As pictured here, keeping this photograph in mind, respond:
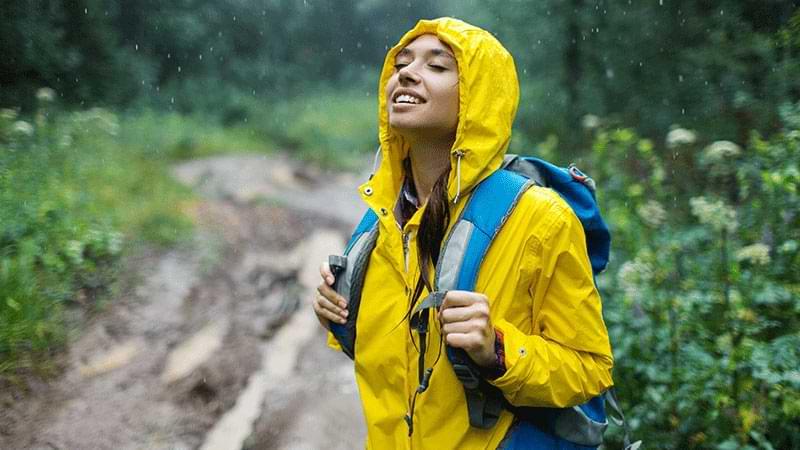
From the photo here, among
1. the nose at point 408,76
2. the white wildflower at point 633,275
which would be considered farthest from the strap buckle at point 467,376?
the white wildflower at point 633,275

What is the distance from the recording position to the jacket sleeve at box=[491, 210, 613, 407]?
183 cm

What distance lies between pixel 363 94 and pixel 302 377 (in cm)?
2237

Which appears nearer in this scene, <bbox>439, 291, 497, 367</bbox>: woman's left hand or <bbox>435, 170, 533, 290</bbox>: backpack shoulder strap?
<bbox>439, 291, 497, 367</bbox>: woman's left hand

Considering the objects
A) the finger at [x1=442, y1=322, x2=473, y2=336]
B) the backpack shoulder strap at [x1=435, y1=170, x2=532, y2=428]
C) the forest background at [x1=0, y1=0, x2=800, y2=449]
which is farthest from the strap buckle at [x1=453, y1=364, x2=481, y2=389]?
the forest background at [x1=0, y1=0, x2=800, y2=449]

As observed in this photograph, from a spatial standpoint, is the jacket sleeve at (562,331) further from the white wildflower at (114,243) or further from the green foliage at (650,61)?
the white wildflower at (114,243)

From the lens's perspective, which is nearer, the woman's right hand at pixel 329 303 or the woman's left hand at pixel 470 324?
the woman's left hand at pixel 470 324

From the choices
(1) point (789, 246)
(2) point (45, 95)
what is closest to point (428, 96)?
(1) point (789, 246)

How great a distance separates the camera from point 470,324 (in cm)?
175

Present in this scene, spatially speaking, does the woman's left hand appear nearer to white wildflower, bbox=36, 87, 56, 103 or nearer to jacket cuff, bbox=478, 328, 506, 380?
jacket cuff, bbox=478, 328, 506, 380

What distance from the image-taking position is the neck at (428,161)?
2193mm

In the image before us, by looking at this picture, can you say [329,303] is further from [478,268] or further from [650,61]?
[650,61]

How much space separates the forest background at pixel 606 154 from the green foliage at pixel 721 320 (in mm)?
14

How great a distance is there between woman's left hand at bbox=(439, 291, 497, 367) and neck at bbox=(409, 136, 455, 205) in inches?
20.2

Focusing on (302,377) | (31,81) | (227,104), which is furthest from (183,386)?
(227,104)
